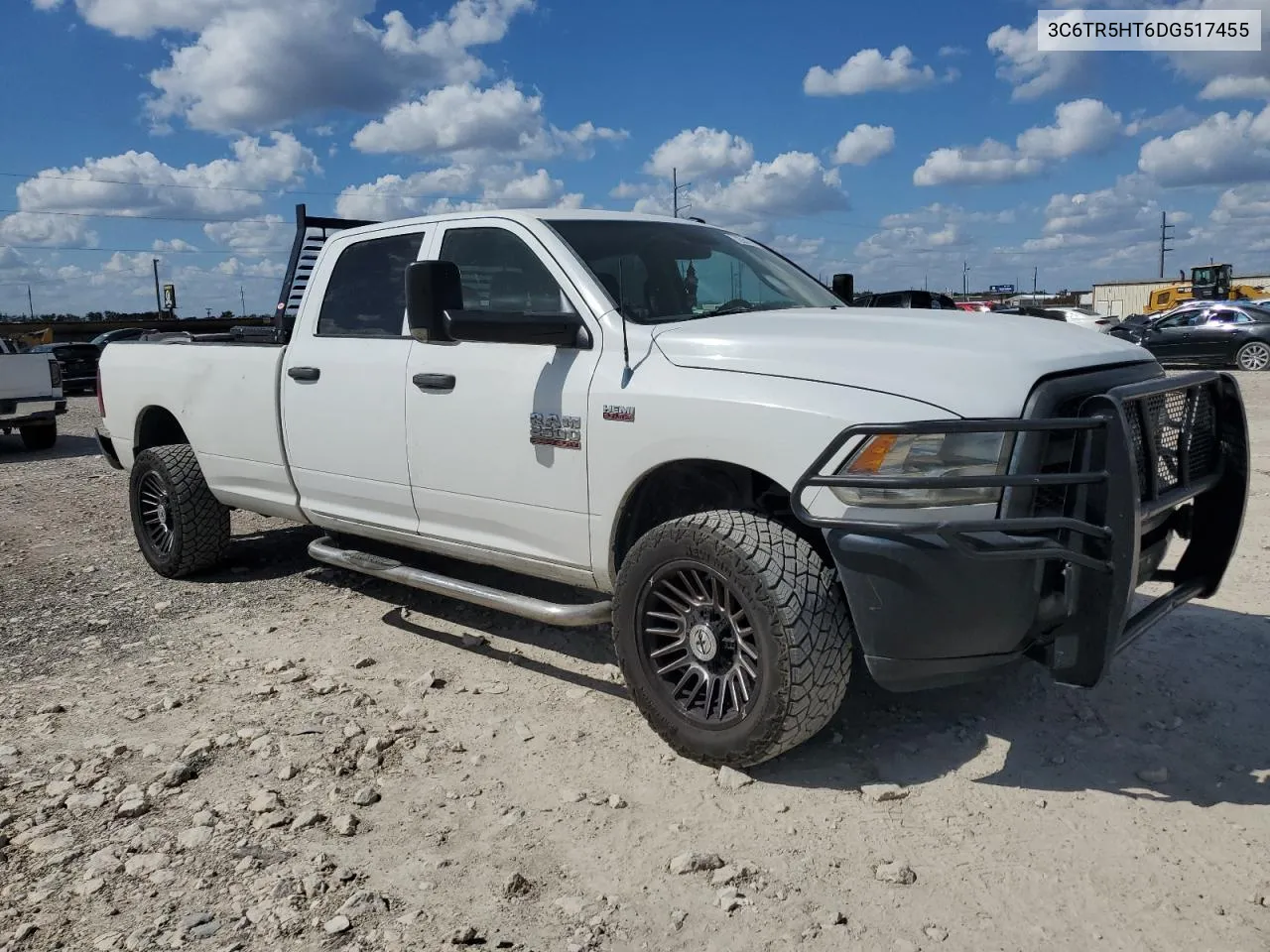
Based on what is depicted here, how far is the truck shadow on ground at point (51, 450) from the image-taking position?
43.1ft

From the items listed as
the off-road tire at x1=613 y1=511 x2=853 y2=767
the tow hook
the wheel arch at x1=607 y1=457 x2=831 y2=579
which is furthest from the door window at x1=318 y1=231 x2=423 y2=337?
the tow hook

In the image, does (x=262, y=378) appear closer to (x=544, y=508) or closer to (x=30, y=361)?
(x=544, y=508)

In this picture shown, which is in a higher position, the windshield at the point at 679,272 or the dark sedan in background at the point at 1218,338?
the windshield at the point at 679,272

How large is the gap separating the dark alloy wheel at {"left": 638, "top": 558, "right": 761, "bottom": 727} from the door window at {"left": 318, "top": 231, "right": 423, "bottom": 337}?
189 cm

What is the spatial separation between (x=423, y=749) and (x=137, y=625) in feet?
7.83

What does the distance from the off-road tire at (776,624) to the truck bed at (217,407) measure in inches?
105

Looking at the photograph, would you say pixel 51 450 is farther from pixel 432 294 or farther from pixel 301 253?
pixel 432 294

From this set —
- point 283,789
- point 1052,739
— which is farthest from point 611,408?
point 1052,739

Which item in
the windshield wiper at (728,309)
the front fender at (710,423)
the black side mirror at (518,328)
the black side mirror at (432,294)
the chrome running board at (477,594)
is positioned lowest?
the chrome running board at (477,594)

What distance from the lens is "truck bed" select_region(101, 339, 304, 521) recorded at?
17.4 ft

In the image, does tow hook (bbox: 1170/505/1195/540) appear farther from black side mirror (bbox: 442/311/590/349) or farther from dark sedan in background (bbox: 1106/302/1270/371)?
dark sedan in background (bbox: 1106/302/1270/371)

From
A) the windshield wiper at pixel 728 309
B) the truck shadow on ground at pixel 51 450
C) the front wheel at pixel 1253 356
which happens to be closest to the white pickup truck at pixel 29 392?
the truck shadow on ground at pixel 51 450

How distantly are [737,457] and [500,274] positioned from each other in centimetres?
155

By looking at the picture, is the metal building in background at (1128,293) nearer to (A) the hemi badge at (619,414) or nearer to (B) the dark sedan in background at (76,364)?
(B) the dark sedan in background at (76,364)
